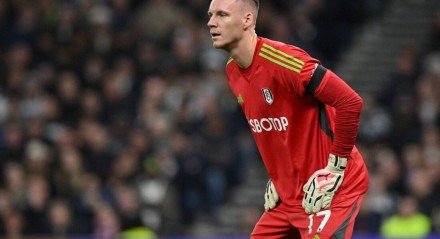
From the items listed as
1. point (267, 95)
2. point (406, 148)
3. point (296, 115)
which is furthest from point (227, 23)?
point (406, 148)

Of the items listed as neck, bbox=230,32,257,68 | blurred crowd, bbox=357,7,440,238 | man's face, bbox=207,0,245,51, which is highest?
man's face, bbox=207,0,245,51

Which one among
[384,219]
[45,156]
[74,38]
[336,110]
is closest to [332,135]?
[336,110]

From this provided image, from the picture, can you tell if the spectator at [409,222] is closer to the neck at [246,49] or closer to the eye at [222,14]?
the neck at [246,49]

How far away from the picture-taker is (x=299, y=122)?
6672 millimetres

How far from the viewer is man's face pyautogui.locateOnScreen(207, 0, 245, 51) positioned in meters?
6.69

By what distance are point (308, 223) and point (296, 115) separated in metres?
0.63

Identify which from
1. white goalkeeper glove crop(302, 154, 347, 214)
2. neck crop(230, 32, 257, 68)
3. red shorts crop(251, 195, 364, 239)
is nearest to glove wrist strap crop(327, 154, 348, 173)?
white goalkeeper glove crop(302, 154, 347, 214)

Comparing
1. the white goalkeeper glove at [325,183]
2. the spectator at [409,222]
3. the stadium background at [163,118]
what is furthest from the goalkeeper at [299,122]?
the spectator at [409,222]

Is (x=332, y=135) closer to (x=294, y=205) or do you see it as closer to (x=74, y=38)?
(x=294, y=205)

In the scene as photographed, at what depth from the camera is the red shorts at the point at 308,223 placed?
6.61 m

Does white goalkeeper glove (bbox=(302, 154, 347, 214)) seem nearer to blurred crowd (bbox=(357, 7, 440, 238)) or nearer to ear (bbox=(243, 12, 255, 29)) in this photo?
ear (bbox=(243, 12, 255, 29))

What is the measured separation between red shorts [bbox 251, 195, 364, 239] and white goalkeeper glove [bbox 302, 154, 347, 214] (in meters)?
0.07

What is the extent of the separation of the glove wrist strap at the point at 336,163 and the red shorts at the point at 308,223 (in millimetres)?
242

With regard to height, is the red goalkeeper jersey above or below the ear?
below
